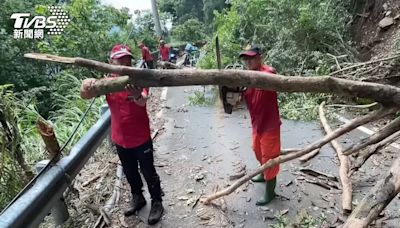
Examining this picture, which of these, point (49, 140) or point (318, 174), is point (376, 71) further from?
point (49, 140)

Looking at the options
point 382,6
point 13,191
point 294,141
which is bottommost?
point 294,141

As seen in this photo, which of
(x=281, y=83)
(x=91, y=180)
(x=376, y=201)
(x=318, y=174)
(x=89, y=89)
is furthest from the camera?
(x=318, y=174)

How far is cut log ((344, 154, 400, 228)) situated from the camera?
8.53 feet

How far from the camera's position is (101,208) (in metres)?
4.12

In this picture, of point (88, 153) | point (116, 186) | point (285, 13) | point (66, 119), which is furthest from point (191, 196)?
point (285, 13)

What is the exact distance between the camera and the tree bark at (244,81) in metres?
2.72

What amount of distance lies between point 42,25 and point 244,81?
12.8m

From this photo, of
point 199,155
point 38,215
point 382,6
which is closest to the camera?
point 38,215

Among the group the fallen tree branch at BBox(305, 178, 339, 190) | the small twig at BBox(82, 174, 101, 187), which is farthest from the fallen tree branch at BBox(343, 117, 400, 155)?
the small twig at BBox(82, 174, 101, 187)

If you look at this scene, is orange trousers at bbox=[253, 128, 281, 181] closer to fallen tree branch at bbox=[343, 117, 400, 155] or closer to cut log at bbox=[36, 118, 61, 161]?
fallen tree branch at bbox=[343, 117, 400, 155]

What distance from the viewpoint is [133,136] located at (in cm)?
403

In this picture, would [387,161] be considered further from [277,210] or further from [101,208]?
[101,208]

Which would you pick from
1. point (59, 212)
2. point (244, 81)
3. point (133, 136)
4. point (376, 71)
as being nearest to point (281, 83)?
point (244, 81)

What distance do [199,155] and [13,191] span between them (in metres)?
2.99
